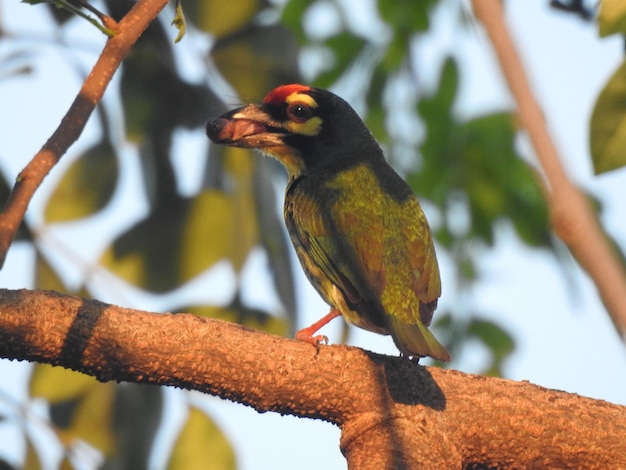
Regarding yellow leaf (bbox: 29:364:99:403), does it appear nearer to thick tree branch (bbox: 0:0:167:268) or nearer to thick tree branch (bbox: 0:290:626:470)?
thick tree branch (bbox: 0:290:626:470)

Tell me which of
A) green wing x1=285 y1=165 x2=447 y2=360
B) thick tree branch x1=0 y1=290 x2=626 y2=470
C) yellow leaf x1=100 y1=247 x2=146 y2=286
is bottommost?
thick tree branch x1=0 y1=290 x2=626 y2=470

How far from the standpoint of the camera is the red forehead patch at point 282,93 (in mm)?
3627

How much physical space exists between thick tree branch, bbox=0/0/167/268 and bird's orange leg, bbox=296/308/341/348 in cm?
85

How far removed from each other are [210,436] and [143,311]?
27.9 inches

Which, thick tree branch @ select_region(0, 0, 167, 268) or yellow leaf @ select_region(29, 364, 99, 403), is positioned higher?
thick tree branch @ select_region(0, 0, 167, 268)

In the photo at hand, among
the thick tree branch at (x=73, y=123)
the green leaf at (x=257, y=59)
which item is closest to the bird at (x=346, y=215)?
the green leaf at (x=257, y=59)

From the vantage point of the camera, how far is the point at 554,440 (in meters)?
2.53

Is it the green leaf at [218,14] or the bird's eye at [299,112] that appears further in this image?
the bird's eye at [299,112]

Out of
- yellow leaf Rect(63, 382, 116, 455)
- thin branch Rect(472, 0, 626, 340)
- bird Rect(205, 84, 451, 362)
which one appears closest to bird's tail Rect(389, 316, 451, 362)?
bird Rect(205, 84, 451, 362)

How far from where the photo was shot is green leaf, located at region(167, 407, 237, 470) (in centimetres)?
283

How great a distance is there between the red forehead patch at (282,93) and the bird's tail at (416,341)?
42.4 inches

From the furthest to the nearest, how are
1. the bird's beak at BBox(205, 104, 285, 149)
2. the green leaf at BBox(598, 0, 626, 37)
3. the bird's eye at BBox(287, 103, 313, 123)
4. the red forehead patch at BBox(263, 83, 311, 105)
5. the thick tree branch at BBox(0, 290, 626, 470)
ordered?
the bird's eye at BBox(287, 103, 313, 123), the red forehead patch at BBox(263, 83, 311, 105), the bird's beak at BBox(205, 104, 285, 149), the thick tree branch at BBox(0, 290, 626, 470), the green leaf at BBox(598, 0, 626, 37)

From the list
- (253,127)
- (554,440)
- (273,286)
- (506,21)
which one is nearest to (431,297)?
(273,286)

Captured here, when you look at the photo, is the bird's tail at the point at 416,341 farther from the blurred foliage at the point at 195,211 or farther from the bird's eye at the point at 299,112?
the bird's eye at the point at 299,112
